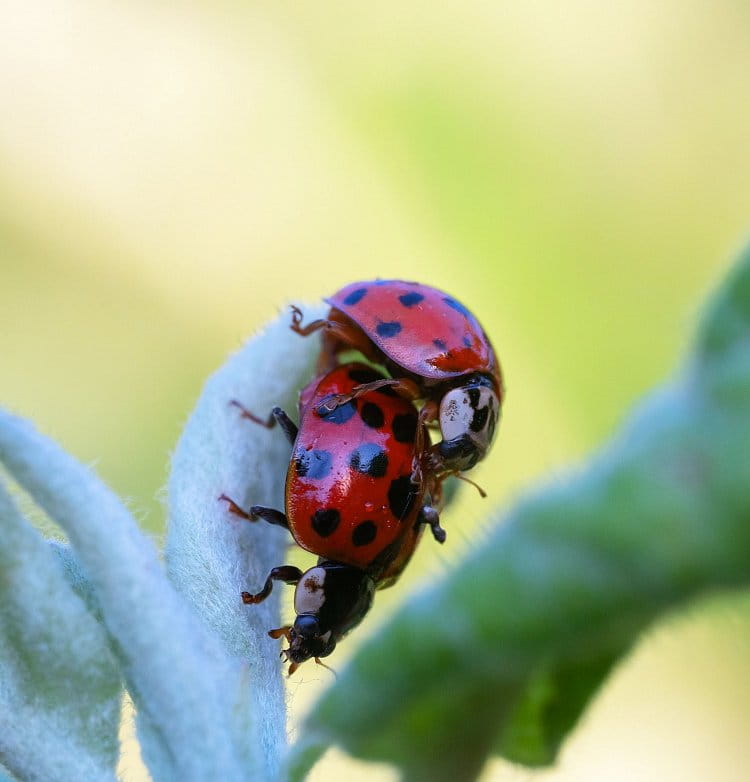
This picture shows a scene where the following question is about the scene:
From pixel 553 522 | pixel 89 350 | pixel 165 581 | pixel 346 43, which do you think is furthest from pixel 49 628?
pixel 346 43

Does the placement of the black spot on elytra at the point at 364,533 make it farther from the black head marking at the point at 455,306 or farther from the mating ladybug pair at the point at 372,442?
the black head marking at the point at 455,306

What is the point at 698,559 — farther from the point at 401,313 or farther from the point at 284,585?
the point at 401,313

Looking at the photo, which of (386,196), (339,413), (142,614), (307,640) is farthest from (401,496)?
(386,196)

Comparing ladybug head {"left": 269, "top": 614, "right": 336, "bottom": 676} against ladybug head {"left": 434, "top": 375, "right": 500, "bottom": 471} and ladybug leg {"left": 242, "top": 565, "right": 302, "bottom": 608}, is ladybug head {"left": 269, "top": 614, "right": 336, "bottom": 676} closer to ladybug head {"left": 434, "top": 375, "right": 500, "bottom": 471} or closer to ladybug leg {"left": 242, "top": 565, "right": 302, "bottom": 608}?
ladybug leg {"left": 242, "top": 565, "right": 302, "bottom": 608}

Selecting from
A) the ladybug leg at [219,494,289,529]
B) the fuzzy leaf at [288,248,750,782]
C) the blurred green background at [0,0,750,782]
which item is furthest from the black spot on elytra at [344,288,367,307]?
the blurred green background at [0,0,750,782]

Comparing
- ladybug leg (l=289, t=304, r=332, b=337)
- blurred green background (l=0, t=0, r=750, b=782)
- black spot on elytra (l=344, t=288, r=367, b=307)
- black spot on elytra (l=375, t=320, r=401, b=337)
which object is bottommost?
blurred green background (l=0, t=0, r=750, b=782)

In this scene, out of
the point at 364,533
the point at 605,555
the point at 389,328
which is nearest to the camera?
the point at 605,555

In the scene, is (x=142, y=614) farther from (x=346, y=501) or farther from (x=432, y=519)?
(x=432, y=519)
